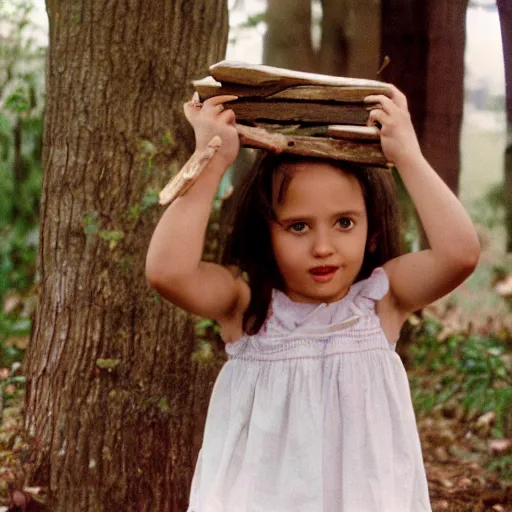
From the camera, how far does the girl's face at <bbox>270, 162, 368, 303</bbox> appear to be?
219cm

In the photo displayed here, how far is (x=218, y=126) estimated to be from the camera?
215 centimetres

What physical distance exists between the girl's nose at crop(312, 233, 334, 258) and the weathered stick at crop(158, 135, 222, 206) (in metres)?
0.38

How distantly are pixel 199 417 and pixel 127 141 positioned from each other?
119cm

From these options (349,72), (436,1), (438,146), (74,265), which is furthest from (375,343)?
(349,72)

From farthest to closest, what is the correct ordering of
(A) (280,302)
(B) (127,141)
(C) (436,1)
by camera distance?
1. (C) (436,1)
2. (B) (127,141)
3. (A) (280,302)

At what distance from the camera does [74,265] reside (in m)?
3.13

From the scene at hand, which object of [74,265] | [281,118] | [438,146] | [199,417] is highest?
[438,146]

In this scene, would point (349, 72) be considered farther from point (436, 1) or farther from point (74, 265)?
point (74, 265)

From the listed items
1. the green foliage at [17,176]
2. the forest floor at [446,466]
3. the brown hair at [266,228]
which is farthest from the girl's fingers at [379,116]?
the green foliage at [17,176]

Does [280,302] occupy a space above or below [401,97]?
below

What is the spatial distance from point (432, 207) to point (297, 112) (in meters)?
0.47

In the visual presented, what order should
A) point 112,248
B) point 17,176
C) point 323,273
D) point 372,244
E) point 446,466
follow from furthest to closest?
1. point 17,176
2. point 446,466
3. point 112,248
4. point 372,244
5. point 323,273

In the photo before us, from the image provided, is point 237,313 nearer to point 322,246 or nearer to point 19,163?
point 322,246

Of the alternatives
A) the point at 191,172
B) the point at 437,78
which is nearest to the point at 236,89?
the point at 191,172
